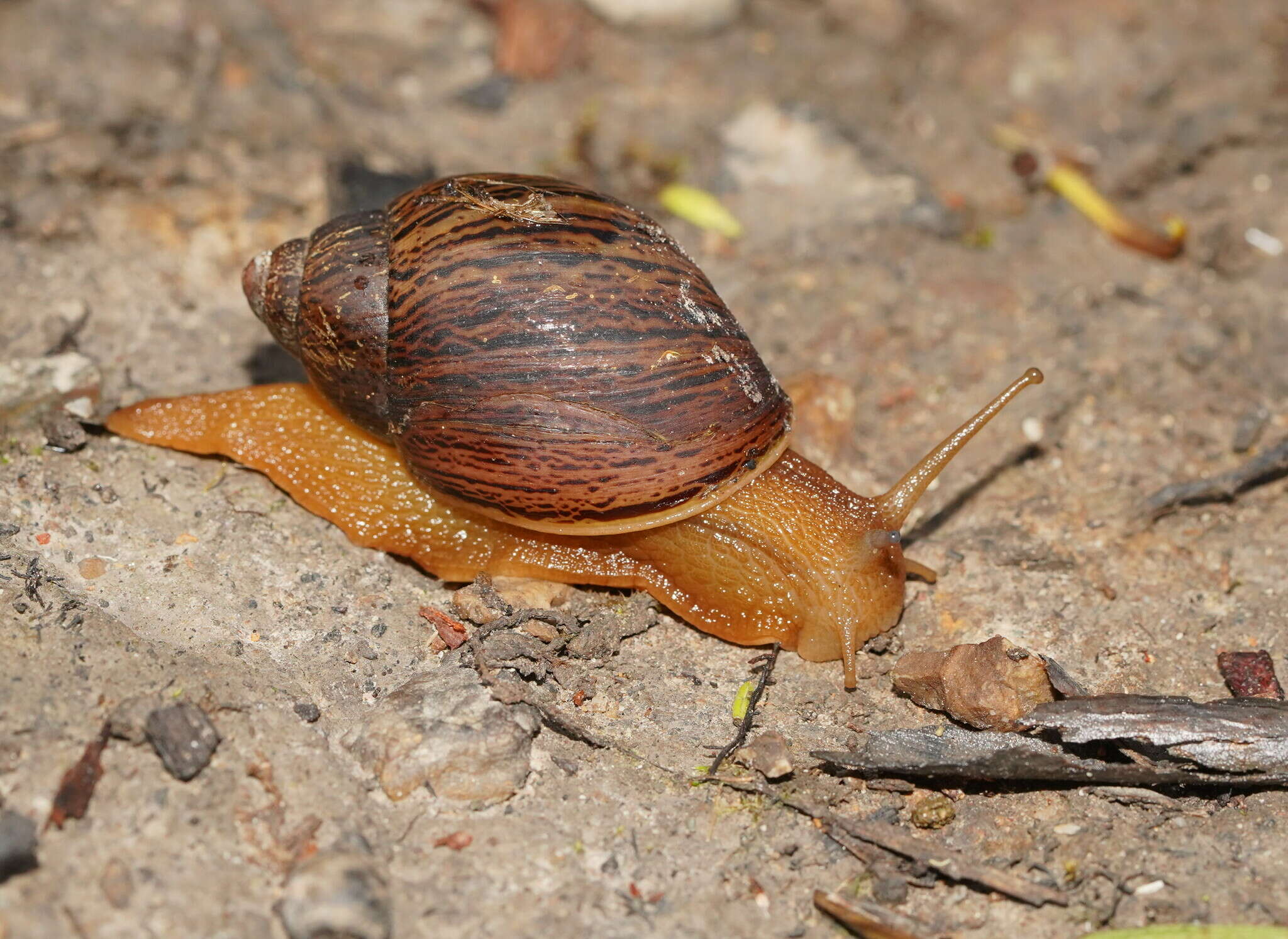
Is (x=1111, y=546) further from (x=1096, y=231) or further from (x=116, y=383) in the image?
(x=116, y=383)

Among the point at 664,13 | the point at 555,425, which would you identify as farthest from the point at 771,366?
the point at 664,13

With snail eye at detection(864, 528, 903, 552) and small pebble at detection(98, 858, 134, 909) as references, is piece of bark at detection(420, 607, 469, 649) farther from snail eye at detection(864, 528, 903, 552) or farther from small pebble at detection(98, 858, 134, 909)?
snail eye at detection(864, 528, 903, 552)

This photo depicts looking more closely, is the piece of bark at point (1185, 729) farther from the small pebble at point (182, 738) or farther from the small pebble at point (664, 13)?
the small pebble at point (664, 13)

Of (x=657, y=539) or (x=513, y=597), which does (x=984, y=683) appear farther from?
(x=513, y=597)

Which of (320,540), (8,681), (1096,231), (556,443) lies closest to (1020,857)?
(556,443)

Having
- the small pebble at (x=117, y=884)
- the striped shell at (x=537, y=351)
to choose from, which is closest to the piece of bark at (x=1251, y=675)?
the striped shell at (x=537, y=351)
